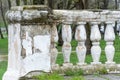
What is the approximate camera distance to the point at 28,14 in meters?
6.06

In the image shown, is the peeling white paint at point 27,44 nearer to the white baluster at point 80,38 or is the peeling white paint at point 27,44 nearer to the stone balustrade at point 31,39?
the stone balustrade at point 31,39

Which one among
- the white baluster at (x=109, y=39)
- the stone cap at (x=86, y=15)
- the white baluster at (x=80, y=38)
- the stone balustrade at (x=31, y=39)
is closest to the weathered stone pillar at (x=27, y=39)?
the stone balustrade at (x=31, y=39)

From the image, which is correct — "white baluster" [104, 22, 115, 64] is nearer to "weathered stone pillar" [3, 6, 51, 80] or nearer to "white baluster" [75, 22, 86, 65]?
"white baluster" [75, 22, 86, 65]

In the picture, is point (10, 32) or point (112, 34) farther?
point (112, 34)

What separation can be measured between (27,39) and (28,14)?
1.20 ft

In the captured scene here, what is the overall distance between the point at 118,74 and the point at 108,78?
427 millimetres

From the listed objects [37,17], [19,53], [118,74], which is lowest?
[118,74]

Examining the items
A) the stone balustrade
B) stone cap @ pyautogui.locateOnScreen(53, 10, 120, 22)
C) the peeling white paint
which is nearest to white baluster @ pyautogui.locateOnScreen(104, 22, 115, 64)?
stone cap @ pyautogui.locateOnScreen(53, 10, 120, 22)

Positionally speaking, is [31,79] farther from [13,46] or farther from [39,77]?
[13,46]

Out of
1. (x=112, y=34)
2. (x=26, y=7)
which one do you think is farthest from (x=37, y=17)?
(x=112, y=34)

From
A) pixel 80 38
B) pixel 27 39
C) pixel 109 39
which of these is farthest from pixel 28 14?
pixel 109 39

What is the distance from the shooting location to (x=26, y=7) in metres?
6.12

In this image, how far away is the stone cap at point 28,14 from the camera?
606 cm

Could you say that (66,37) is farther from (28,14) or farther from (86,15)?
(28,14)
